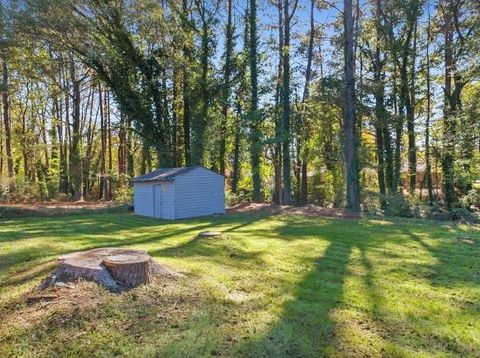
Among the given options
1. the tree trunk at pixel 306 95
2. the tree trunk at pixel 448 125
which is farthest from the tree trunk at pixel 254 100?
the tree trunk at pixel 448 125

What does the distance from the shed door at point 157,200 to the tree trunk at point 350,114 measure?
21.7ft

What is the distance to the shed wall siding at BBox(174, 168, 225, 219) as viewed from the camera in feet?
42.5

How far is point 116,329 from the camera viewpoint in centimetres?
309

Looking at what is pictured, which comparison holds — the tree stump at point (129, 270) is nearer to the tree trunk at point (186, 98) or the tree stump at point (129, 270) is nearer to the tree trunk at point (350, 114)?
the tree trunk at point (350, 114)

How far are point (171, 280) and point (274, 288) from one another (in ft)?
3.87

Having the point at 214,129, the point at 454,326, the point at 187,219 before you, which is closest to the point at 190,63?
the point at 214,129

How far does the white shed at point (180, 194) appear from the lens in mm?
12922

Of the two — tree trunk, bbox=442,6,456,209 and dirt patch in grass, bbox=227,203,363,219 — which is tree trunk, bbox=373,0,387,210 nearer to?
tree trunk, bbox=442,6,456,209

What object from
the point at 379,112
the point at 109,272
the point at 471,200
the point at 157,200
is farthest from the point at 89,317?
the point at 379,112

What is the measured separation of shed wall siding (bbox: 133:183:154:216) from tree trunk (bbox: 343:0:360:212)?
7.09 metres

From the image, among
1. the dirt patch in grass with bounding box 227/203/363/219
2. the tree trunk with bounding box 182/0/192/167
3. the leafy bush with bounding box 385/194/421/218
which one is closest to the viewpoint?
the dirt patch in grass with bounding box 227/203/363/219

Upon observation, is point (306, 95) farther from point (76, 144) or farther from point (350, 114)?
point (76, 144)

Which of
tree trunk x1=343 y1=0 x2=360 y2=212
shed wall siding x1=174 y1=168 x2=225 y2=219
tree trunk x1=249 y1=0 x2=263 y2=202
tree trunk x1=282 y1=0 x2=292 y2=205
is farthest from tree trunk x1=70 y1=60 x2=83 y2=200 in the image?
tree trunk x1=343 y1=0 x2=360 y2=212

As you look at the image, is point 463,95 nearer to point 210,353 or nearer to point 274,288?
point 274,288
